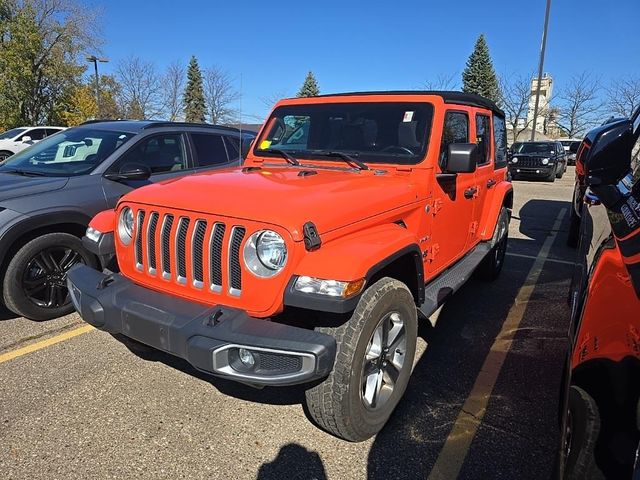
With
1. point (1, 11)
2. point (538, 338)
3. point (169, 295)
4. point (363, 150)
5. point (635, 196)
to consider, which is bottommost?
point (538, 338)

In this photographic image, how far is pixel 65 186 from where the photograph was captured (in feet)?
13.8

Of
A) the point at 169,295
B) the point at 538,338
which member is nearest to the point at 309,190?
the point at 169,295

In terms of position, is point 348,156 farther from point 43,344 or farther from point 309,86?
point 309,86

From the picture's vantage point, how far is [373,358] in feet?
8.61

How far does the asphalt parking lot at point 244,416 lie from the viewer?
2.42 metres

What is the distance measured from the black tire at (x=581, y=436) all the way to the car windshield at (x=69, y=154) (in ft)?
14.6

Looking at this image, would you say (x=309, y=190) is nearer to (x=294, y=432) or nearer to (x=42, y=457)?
(x=294, y=432)

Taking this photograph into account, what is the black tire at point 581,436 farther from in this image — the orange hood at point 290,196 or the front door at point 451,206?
the front door at point 451,206

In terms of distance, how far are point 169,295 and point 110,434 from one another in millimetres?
868

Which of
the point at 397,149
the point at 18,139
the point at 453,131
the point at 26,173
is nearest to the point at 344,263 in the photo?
the point at 397,149

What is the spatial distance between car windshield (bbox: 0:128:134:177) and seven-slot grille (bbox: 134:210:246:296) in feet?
7.46

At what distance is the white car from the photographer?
1625 centimetres

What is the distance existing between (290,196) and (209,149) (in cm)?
343

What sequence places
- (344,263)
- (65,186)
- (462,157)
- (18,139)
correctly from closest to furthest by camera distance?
(344,263) < (462,157) < (65,186) < (18,139)
